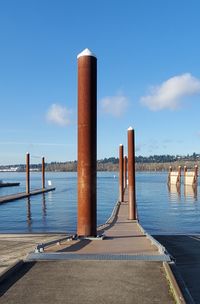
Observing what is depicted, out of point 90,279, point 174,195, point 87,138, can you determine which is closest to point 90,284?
point 90,279

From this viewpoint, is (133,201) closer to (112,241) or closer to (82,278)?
(112,241)

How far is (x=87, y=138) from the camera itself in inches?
472

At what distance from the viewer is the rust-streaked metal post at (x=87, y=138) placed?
12008mm

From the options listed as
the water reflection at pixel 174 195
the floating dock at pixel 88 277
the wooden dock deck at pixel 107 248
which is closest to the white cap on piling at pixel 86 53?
the wooden dock deck at pixel 107 248

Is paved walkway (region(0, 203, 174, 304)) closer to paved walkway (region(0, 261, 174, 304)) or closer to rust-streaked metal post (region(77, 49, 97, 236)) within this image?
paved walkway (region(0, 261, 174, 304))

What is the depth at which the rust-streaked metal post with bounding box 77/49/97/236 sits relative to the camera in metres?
12.0

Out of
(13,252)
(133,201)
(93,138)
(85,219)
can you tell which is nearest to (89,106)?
(93,138)

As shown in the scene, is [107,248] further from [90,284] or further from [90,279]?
[90,284]

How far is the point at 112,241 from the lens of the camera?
11.4 m

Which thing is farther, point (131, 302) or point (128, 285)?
point (128, 285)

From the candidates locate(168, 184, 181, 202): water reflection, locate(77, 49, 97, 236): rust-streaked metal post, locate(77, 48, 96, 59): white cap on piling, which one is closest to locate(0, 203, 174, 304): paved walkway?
locate(77, 49, 97, 236): rust-streaked metal post

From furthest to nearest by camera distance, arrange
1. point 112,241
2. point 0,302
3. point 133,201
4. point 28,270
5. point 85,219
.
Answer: point 133,201
point 85,219
point 112,241
point 28,270
point 0,302

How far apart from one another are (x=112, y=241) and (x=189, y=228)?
1546 cm

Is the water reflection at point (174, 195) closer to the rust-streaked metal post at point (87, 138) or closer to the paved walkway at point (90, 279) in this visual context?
the rust-streaked metal post at point (87, 138)
